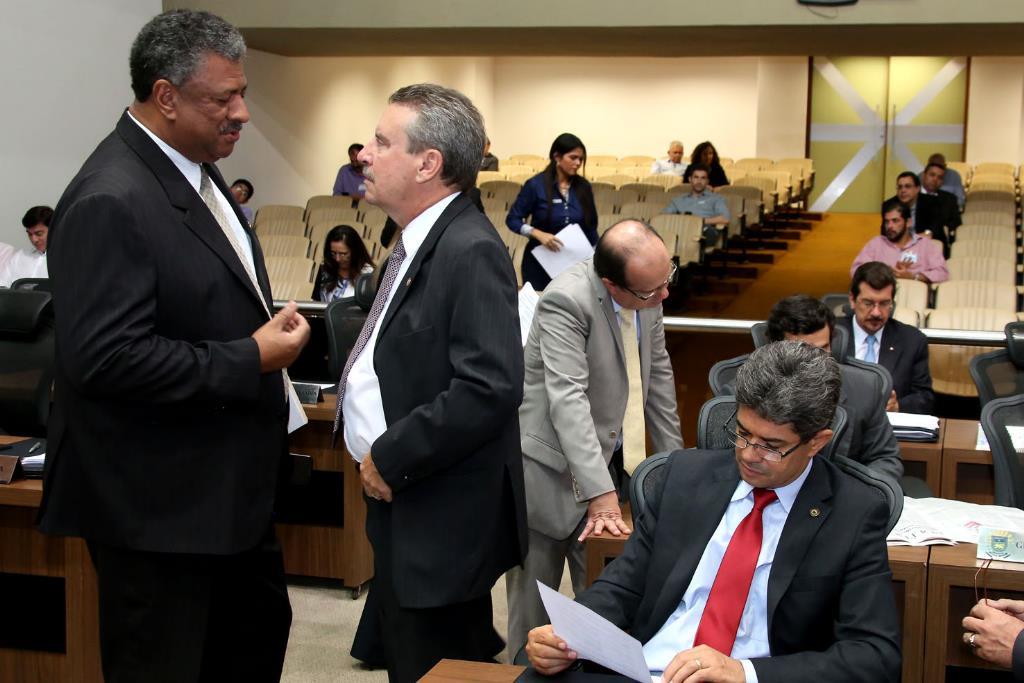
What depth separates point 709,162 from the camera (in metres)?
11.3

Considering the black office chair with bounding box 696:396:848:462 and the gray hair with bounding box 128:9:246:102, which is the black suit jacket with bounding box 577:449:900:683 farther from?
the gray hair with bounding box 128:9:246:102

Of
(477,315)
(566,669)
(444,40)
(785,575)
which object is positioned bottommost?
(566,669)

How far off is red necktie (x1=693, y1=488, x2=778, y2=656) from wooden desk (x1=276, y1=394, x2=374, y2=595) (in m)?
2.30

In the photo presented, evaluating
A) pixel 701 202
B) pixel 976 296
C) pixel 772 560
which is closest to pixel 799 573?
pixel 772 560

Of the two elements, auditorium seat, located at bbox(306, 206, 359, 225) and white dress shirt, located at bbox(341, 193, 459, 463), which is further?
auditorium seat, located at bbox(306, 206, 359, 225)

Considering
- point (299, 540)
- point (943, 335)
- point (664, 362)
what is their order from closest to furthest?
point (664, 362) < point (299, 540) < point (943, 335)

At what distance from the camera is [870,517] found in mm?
1919

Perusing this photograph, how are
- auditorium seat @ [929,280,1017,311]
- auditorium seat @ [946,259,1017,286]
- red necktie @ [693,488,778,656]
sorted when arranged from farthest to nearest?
auditorium seat @ [946,259,1017,286] → auditorium seat @ [929,280,1017,311] → red necktie @ [693,488,778,656]

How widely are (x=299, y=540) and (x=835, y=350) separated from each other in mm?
2026

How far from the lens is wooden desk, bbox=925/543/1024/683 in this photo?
2443 millimetres

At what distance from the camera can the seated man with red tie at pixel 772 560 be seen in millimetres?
1840

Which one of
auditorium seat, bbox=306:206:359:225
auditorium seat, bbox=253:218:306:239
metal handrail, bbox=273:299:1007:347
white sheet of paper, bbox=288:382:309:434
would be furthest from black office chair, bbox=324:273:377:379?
auditorium seat, bbox=306:206:359:225

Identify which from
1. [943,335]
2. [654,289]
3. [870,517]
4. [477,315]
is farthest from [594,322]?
[943,335]

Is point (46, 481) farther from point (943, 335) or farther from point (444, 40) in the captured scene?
point (444, 40)
